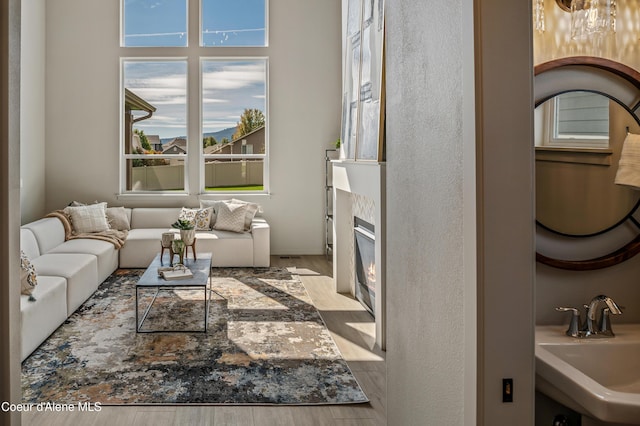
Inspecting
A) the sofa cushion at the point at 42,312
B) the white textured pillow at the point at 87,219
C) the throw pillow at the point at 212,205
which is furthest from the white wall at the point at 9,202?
the throw pillow at the point at 212,205

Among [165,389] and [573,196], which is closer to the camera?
[573,196]

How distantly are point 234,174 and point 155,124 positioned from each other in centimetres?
133

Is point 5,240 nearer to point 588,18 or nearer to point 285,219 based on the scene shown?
point 588,18

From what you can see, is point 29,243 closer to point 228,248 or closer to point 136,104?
point 228,248

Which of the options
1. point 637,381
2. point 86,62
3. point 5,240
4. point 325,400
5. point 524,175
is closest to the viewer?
point 524,175

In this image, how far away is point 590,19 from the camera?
2.00 metres

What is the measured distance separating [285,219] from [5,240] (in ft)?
22.6

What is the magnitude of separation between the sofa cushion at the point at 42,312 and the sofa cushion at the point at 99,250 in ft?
4.37

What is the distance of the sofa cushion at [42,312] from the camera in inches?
158

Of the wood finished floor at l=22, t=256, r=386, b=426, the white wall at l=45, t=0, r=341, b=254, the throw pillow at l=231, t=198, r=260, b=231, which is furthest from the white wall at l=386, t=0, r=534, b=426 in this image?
the white wall at l=45, t=0, r=341, b=254

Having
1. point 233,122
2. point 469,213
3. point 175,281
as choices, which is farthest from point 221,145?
point 469,213

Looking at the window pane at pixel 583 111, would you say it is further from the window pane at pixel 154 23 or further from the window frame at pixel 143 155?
the window pane at pixel 154 23

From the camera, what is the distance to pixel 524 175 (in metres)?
1.42

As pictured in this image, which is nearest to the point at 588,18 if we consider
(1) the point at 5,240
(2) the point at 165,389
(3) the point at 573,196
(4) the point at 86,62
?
(3) the point at 573,196
